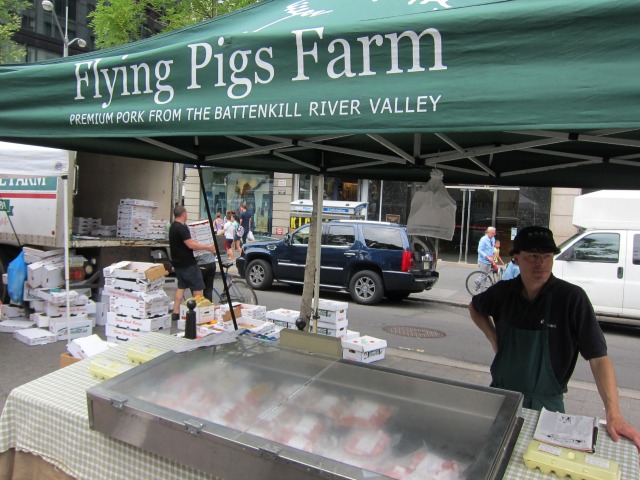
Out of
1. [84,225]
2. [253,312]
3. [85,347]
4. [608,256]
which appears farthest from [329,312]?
[608,256]

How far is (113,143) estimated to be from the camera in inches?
141

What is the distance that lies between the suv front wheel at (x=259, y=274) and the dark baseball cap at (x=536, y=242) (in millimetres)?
9590

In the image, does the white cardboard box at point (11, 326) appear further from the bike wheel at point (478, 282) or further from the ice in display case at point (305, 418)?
the bike wheel at point (478, 282)

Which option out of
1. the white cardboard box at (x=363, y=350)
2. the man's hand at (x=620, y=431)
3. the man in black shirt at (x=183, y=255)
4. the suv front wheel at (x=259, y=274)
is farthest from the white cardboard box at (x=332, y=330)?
the suv front wheel at (x=259, y=274)

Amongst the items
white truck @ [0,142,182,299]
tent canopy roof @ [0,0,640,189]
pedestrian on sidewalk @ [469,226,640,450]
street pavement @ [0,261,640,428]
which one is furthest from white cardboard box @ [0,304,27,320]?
pedestrian on sidewalk @ [469,226,640,450]

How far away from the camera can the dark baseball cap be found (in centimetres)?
253

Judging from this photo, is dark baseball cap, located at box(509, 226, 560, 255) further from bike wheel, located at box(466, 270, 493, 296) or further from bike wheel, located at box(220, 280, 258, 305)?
bike wheel, located at box(466, 270, 493, 296)

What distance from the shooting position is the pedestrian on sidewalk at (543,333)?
2.43 metres

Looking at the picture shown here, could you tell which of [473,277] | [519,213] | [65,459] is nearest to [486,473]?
[65,459]

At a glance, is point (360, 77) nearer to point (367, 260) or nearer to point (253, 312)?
point (253, 312)

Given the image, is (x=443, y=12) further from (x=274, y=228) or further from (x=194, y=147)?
(x=274, y=228)

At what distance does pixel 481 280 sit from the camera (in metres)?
12.2

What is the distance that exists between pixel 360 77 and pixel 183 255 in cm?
606

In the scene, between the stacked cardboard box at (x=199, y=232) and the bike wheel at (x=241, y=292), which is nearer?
the stacked cardboard box at (x=199, y=232)
